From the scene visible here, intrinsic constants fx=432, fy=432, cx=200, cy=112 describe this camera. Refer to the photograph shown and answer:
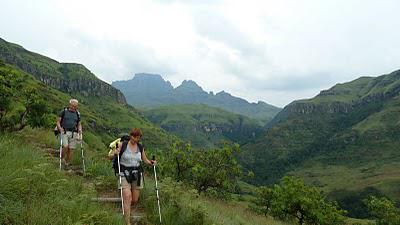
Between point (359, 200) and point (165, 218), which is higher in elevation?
point (165, 218)

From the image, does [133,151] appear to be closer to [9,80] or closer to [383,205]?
[9,80]

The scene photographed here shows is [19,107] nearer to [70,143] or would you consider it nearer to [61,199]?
[70,143]

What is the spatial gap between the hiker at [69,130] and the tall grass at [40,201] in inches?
160

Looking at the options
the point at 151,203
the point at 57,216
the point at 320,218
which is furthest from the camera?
the point at 320,218

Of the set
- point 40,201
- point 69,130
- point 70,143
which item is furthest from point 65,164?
point 40,201

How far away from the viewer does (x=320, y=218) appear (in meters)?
33.9

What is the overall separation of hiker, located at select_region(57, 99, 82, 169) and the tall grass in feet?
13.3

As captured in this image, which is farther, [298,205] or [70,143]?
[298,205]

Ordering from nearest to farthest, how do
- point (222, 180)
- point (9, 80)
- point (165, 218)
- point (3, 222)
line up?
point (3, 222) < point (165, 218) < point (9, 80) < point (222, 180)

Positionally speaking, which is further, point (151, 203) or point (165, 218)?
point (151, 203)

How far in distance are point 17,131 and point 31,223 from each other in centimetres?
1067

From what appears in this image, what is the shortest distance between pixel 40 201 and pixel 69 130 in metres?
6.61

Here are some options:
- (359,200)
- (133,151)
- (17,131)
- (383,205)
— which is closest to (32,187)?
(133,151)

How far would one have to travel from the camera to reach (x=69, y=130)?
1385 centimetres
